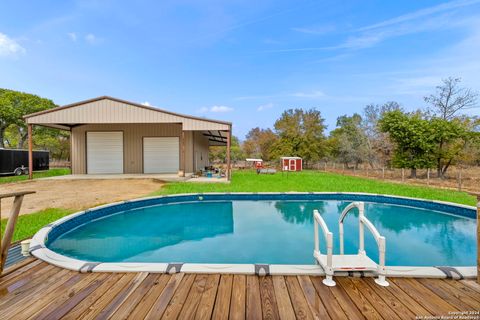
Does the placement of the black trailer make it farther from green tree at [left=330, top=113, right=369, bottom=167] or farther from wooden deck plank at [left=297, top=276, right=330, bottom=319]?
green tree at [left=330, top=113, right=369, bottom=167]

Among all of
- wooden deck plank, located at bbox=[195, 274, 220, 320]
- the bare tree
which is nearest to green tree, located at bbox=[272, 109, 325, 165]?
the bare tree

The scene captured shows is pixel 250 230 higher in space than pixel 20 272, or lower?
lower

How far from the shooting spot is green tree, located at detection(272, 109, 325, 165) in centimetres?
2255

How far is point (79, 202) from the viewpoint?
6.40 meters

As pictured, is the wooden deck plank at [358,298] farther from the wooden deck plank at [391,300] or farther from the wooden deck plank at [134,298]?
the wooden deck plank at [134,298]

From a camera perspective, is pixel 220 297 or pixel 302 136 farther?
pixel 302 136

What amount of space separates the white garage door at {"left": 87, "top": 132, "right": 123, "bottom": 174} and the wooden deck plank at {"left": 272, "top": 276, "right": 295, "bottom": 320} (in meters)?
Result: 13.3

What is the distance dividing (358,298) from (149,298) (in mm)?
1780

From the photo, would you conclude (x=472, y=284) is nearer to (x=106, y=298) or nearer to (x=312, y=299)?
(x=312, y=299)

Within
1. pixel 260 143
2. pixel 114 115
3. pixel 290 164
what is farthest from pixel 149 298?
pixel 260 143

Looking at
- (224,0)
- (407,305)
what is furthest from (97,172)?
(407,305)

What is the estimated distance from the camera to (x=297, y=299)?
1.93 metres

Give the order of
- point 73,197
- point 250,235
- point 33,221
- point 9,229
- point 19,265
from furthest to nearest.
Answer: point 73,197 → point 250,235 → point 33,221 → point 19,265 → point 9,229

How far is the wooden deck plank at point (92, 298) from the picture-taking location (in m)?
1.75
